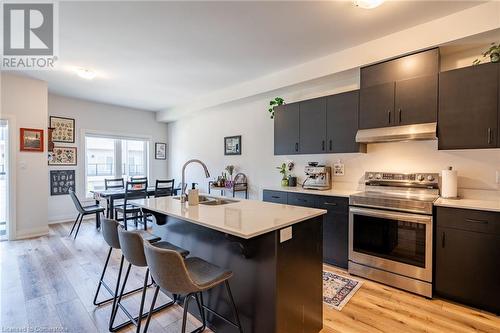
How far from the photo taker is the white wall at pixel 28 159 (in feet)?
13.4

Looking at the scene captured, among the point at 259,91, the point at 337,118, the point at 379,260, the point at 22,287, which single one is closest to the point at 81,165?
the point at 22,287

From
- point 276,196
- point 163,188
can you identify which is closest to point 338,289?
point 276,196

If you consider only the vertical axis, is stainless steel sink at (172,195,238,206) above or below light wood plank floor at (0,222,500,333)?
above

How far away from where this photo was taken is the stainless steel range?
2414 mm

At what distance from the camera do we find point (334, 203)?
3.05m

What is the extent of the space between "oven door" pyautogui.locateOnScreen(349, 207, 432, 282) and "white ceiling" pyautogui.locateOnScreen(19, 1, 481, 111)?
6.43 feet

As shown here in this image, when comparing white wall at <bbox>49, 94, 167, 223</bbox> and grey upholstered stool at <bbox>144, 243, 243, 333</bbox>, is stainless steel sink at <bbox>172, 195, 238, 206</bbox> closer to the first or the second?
grey upholstered stool at <bbox>144, 243, 243, 333</bbox>

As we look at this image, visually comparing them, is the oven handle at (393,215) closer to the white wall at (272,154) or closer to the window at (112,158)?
the white wall at (272,154)

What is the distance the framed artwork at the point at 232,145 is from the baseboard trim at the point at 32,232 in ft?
11.7

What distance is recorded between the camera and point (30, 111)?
427cm

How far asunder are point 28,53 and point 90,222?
11.1ft

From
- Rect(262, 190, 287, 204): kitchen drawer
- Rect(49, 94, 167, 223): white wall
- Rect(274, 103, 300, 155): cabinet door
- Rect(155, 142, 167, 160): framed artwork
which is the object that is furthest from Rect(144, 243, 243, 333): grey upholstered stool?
Rect(155, 142, 167, 160): framed artwork

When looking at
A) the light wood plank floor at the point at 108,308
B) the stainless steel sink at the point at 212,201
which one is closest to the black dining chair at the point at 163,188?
the light wood plank floor at the point at 108,308

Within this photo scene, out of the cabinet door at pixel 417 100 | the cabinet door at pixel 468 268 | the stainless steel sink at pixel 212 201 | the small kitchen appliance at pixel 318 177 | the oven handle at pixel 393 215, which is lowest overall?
the cabinet door at pixel 468 268
